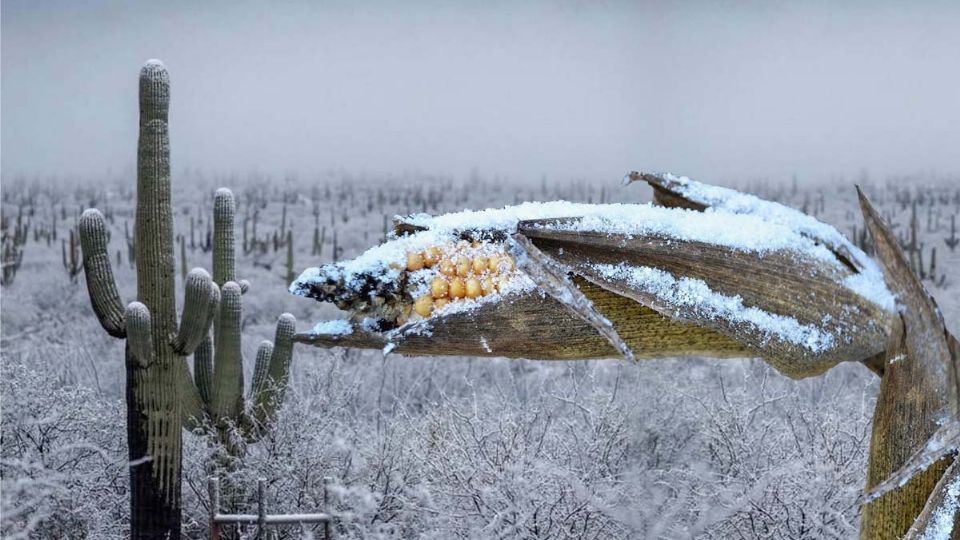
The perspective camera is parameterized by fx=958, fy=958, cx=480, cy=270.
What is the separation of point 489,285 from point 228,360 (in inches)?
89.1

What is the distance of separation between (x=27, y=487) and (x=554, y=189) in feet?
15.4

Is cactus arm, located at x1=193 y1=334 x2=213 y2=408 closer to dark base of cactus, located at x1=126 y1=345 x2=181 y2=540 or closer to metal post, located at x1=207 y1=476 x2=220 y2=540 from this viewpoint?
dark base of cactus, located at x1=126 y1=345 x2=181 y2=540

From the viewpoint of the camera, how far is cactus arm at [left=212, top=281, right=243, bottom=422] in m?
3.03

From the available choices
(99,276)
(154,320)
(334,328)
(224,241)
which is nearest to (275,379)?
(224,241)

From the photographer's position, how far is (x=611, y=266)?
103 cm

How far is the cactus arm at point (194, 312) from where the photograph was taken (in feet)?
8.86

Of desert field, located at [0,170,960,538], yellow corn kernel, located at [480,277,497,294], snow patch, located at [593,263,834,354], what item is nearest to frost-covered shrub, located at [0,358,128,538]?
desert field, located at [0,170,960,538]

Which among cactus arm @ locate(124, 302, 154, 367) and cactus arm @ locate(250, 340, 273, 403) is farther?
cactus arm @ locate(250, 340, 273, 403)

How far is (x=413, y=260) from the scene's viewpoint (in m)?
1.06

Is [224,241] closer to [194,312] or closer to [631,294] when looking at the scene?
[194,312]

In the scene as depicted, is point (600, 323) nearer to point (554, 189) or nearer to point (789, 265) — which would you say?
point (789, 265)

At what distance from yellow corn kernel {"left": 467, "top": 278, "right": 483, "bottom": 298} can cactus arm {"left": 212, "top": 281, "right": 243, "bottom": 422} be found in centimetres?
211

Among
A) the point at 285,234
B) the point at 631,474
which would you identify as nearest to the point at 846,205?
the point at 285,234

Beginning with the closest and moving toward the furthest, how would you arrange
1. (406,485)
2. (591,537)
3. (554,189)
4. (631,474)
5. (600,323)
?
(600,323)
(591,537)
(631,474)
(406,485)
(554,189)
